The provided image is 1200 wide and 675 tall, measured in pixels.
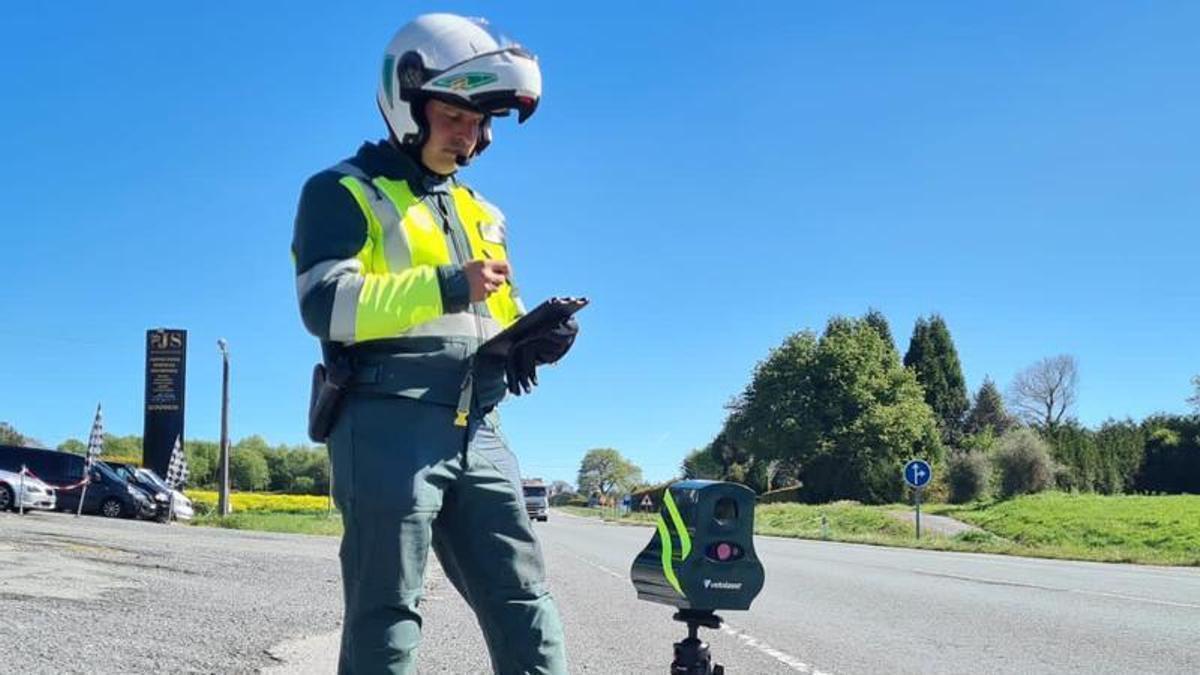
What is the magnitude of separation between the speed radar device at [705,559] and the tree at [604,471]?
130m

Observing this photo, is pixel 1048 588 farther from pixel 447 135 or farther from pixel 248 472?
pixel 248 472

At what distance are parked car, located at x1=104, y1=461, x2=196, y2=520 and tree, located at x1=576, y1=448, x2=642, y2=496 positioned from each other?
103204 mm

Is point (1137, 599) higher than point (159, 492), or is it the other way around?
point (159, 492)

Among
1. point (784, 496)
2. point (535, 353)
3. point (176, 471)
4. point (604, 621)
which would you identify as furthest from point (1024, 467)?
point (535, 353)

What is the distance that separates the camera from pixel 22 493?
79.7 ft

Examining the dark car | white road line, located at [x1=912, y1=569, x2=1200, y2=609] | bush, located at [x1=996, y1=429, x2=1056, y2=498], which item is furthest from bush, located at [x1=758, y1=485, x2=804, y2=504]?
white road line, located at [x1=912, y1=569, x2=1200, y2=609]

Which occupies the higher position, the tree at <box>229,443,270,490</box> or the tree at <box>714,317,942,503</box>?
the tree at <box>714,317,942,503</box>

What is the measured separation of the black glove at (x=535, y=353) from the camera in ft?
8.01

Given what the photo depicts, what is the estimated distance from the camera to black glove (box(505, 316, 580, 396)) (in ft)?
8.01

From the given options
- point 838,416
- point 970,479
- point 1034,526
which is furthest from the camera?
point 838,416

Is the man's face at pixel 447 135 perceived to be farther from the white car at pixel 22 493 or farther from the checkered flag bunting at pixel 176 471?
the checkered flag bunting at pixel 176 471

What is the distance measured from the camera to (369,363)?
2.29 m

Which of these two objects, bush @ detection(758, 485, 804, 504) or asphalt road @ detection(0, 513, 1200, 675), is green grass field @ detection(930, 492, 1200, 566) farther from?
bush @ detection(758, 485, 804, 504)

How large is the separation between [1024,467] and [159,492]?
4376 centimetres
